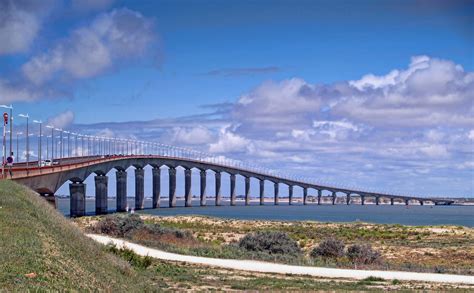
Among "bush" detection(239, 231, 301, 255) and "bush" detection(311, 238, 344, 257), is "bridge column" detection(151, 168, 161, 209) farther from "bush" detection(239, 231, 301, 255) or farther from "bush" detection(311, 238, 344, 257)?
"bush" detection(311, 238, 344, 257)

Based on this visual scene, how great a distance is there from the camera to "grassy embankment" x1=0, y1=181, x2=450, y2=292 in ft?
57.4

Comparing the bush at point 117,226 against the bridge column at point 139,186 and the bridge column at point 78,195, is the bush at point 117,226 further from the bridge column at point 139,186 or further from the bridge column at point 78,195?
the bridge column at point 139,186

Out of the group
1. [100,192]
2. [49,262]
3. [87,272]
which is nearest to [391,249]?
[87,272]

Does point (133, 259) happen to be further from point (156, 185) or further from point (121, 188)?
point (156, 185)

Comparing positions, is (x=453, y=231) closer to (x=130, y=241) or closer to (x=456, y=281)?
(x=130, y=241)

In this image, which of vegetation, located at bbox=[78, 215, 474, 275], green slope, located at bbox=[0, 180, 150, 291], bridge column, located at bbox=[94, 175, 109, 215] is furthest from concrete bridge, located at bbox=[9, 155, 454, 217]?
green slope, located at bbox=[0, 180, 150, 291]

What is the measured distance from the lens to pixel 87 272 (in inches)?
823

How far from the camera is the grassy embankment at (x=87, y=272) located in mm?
17484

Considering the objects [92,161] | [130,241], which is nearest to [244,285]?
[130,241]

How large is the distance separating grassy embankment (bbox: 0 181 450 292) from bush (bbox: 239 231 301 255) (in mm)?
11317

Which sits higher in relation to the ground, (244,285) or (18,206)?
(18,206)

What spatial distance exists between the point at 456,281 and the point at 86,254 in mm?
16028

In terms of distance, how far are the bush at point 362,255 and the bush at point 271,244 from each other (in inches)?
143

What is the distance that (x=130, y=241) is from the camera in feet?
159
